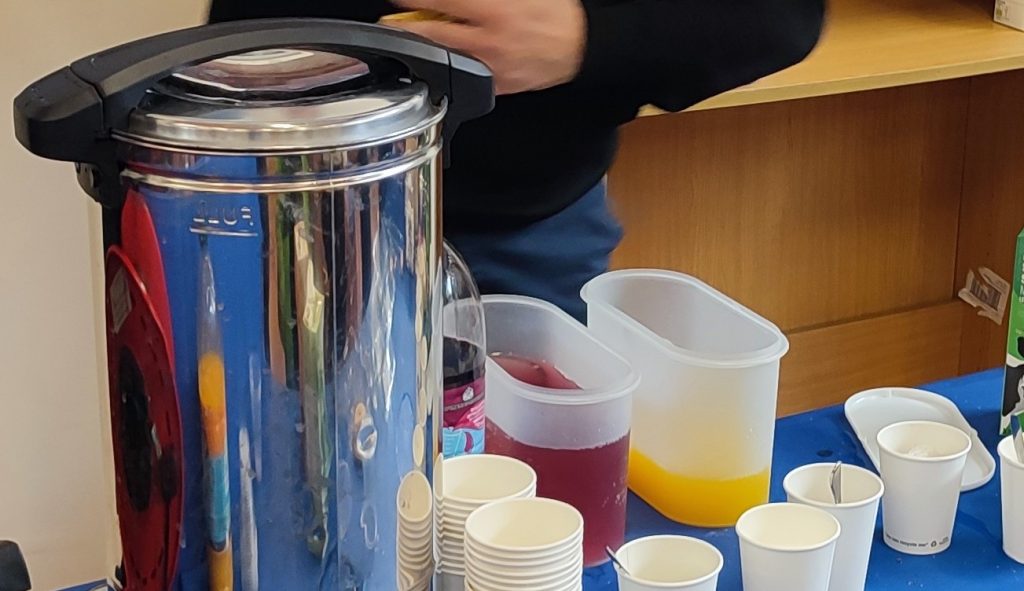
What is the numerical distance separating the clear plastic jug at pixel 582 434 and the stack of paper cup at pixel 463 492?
1.7 inches

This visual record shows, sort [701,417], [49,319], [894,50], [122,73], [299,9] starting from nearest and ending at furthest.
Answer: [122,73]
[701,417]
[299,9]
[49,319]
[894,50]

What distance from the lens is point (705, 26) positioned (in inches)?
40.3

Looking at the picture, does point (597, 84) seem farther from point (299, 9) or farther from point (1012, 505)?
point (1012, 505)

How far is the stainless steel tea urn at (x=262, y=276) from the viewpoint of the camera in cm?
54

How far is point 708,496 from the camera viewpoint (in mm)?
878

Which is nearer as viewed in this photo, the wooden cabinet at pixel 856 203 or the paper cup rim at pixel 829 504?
the paper cup rim at pixel 829 504

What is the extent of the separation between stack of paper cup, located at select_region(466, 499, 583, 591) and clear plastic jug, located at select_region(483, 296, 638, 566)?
9cm

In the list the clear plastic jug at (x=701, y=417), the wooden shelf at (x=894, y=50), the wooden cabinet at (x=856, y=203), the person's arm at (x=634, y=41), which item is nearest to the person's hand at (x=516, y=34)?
the person's arm at (x=634, y=41)

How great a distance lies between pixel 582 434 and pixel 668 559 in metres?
0.10

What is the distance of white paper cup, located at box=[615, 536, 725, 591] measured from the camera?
0.76 m

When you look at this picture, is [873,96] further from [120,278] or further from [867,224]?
[120,278]

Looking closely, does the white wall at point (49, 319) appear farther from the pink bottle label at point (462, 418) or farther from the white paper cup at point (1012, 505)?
the white paper cup at point (1012, 505)

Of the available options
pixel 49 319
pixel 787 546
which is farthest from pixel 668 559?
pixel 49 319

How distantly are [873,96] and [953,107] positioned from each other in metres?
0.19
